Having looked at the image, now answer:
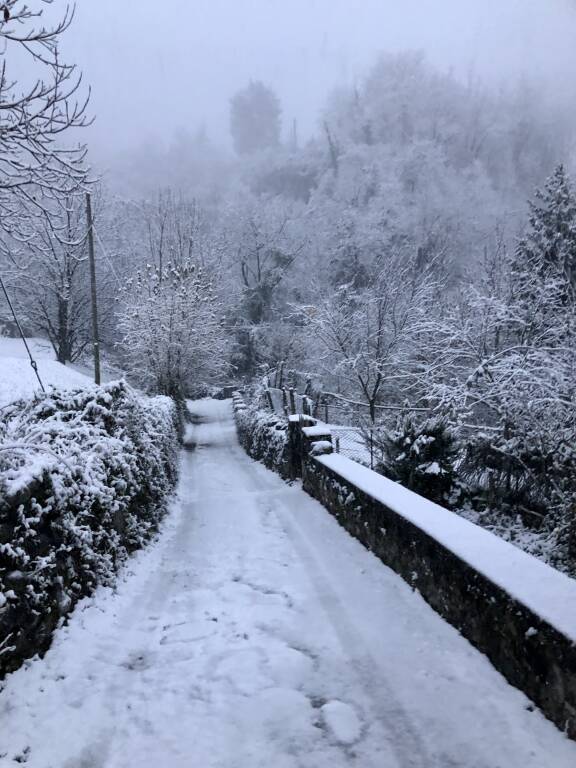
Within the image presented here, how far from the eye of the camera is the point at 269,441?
1336 centimetres

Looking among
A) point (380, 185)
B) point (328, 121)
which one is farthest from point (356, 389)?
point (328, 121)

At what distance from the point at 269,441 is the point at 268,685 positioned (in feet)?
33.5

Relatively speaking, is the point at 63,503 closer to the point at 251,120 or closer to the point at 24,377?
the point at 24,377

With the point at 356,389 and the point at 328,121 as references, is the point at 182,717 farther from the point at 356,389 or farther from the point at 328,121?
the point at 328,121

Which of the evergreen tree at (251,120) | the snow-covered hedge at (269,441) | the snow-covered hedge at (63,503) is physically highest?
the evergreen tree at (251,120)

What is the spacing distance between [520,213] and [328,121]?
28421 mm

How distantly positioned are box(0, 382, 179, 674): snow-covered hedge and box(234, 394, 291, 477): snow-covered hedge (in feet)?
14.1

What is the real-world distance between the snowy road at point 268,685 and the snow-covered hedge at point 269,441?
5989 mm

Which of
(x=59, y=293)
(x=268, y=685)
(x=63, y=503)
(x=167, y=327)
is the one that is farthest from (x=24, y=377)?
(x=268, y=685)

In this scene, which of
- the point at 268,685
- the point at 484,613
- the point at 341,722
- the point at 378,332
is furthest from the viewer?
the point at 378,332

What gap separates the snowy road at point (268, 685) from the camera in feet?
8.47

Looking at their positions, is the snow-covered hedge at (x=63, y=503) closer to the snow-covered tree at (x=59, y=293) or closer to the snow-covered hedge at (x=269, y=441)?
the snow-covered hedge at (x=269, y=441)

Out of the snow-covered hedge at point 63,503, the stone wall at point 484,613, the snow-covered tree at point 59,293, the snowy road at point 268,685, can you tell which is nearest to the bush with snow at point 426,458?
the stone wall at point 484,613

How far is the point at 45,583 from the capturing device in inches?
140
